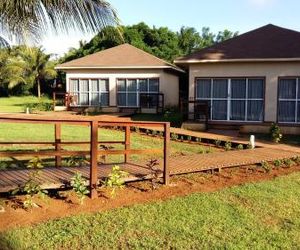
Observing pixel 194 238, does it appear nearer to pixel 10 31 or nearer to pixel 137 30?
pixel 10 31

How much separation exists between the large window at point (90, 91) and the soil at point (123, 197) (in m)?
20.4

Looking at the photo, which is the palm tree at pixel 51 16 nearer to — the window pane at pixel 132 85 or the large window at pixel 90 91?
the window pane at pixel 132 85

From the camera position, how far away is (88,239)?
6117 mm

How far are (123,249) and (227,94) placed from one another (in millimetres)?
16074

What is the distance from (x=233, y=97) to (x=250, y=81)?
3.32 feet

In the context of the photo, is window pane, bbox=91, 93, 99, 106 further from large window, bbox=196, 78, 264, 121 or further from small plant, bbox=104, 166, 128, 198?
small plant, bbox=104, 166, 128, 198

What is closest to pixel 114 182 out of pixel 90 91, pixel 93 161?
pixel 93 161

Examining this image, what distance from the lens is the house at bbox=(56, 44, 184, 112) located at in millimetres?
29312

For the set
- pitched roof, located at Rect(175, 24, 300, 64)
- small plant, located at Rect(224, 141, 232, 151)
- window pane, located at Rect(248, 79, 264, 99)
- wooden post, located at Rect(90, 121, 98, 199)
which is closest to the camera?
wooden post, located at Rect(90, 121, 98, 199)

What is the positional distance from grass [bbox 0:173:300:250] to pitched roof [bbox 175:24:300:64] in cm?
1272

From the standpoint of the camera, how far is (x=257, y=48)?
21219 millimetres

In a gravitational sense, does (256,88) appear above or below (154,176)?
above

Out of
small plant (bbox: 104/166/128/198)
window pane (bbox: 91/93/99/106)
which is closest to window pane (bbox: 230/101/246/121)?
window pane (bbox: 91/93/99/106)

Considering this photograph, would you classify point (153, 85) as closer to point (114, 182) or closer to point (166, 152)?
point (166, 152)
